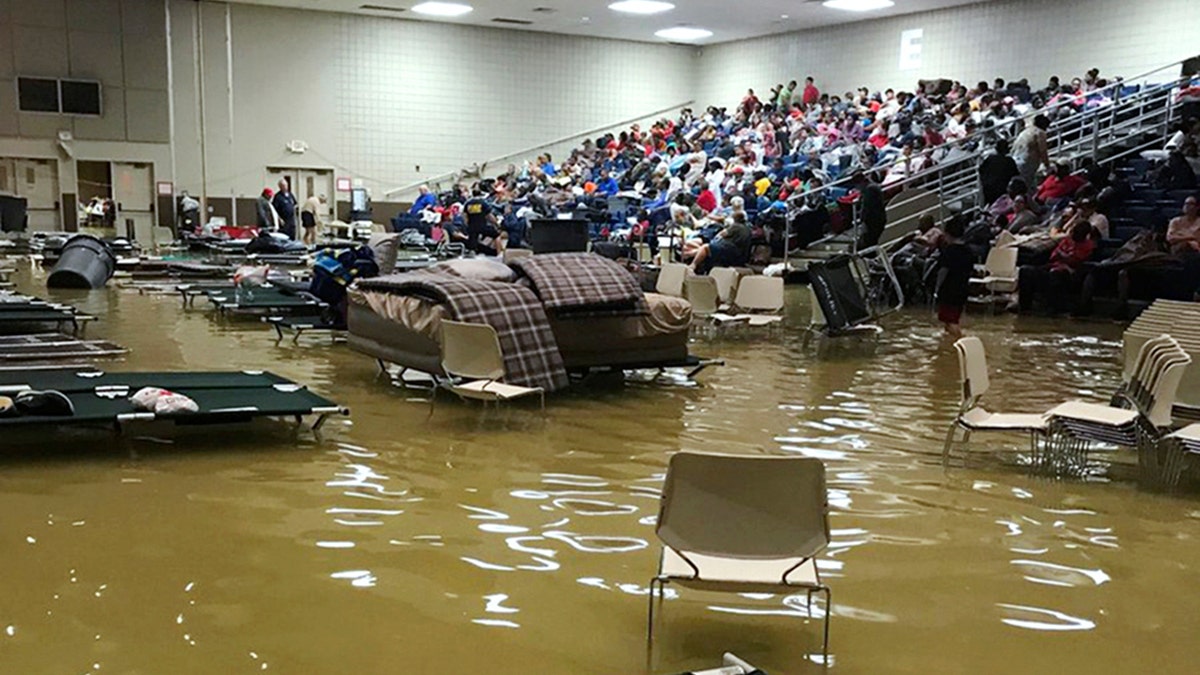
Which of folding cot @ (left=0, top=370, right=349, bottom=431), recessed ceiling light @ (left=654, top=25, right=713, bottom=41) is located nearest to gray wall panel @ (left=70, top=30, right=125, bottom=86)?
recessed ceiling light @ (left=654, top=25, right=713, bottom=41)

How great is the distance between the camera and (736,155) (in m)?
21.1

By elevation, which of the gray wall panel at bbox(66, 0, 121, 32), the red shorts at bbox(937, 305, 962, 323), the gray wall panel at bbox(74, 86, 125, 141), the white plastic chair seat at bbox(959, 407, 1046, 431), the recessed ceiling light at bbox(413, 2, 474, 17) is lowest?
the white plastic chair seat at bbox(959, 407, 1046, 431)

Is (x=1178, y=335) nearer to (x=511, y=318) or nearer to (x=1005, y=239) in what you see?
(x=511, y=318)

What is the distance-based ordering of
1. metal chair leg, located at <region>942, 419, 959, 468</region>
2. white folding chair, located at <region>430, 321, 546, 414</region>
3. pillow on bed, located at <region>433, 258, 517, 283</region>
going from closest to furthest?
metal chair leg, located at <region>942, 419, 959, 468</region>, white folding chair, located at <region>430, 321, 546, 414</region>, pillow on bed, located at <region>433, 258, 517, 283</region>

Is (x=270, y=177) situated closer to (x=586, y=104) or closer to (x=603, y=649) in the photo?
(x=586, y=104)

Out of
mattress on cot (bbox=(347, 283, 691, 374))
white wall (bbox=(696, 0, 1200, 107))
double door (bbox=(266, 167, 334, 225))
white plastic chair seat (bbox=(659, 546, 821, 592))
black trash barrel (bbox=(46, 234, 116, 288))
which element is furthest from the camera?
double door (bbox=(266, 167, 334, 225))

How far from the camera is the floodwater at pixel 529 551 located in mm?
3193

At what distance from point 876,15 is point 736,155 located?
18.6 ft

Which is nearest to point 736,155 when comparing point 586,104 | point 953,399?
point 586,104

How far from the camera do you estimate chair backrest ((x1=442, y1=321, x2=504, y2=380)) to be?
6.40 meters

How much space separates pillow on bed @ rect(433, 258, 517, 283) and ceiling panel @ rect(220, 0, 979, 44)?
16368mm

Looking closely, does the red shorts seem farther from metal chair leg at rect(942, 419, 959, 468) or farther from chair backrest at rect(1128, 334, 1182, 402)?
metal chair leg at rect(942, 419, 959, 468)

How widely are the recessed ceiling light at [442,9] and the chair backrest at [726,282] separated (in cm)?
1472

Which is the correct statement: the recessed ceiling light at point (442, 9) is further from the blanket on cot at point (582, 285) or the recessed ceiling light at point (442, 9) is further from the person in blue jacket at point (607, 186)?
the blanket on cot at point (582, 285)
